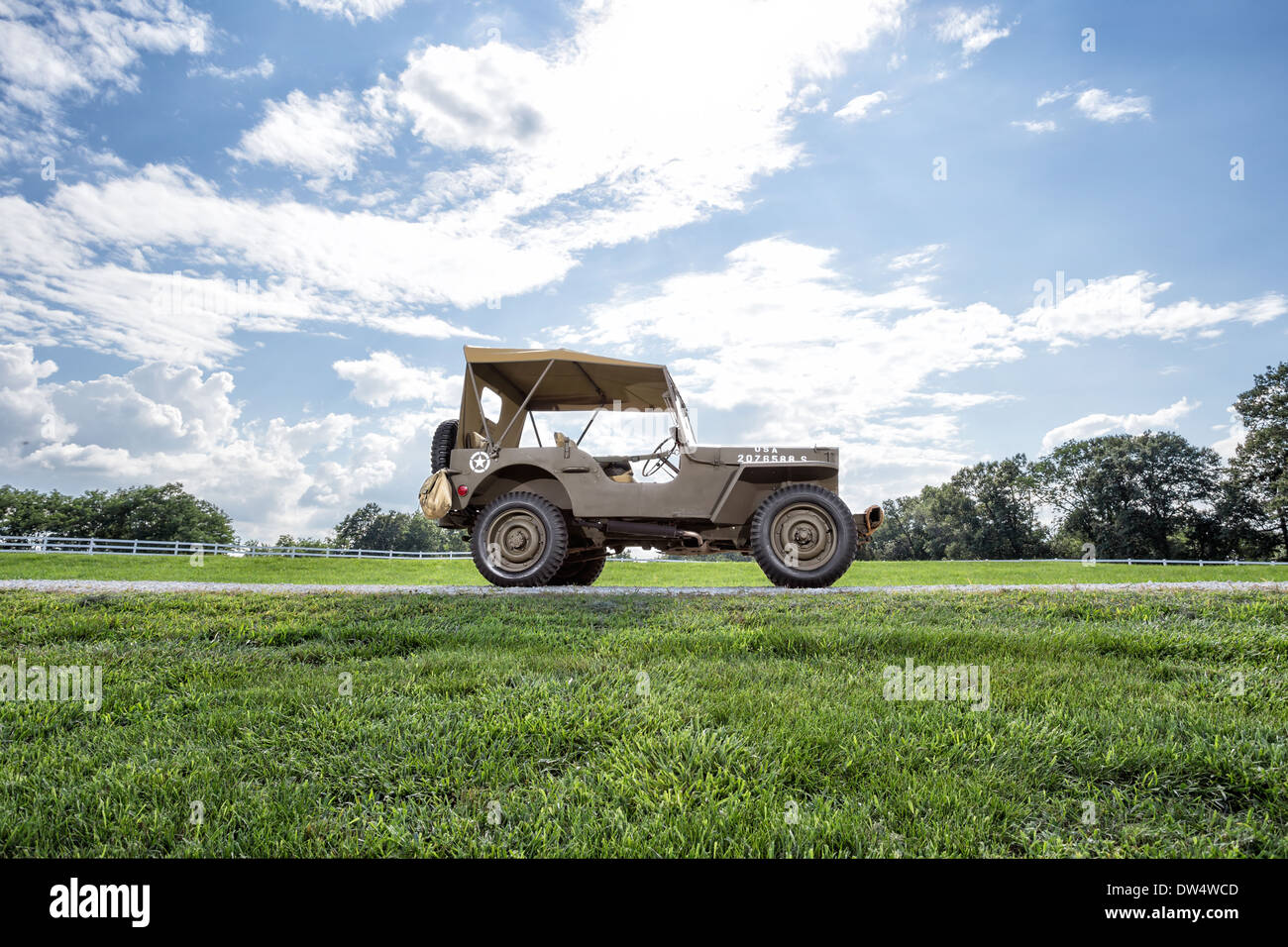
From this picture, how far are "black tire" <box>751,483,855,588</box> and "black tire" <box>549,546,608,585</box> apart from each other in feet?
7.97

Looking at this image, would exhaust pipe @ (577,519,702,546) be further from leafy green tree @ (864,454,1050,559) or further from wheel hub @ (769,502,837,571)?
leafy green tree @ (864,454,1050,559)

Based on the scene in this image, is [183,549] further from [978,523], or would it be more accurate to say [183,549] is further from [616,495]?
[978,523]

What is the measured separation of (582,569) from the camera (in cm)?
1052

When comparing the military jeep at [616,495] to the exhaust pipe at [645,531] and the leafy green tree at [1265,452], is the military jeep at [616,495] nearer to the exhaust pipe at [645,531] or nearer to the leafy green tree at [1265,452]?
the exhaust pipe at [645,531]

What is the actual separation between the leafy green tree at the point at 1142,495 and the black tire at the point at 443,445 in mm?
51130

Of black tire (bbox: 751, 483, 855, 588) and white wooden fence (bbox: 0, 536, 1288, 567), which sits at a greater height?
black tire (bbox: 751, 483, 855, 588)

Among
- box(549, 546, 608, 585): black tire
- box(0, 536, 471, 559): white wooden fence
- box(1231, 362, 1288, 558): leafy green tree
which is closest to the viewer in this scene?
box(549, 546, 608, 585): black tire

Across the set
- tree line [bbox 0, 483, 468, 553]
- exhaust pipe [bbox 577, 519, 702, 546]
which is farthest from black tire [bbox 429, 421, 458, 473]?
tree line [bbox 0, 483, 468, 553]

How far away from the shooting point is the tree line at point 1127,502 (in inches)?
1684

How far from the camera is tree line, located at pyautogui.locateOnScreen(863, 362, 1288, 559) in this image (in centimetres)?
4278
